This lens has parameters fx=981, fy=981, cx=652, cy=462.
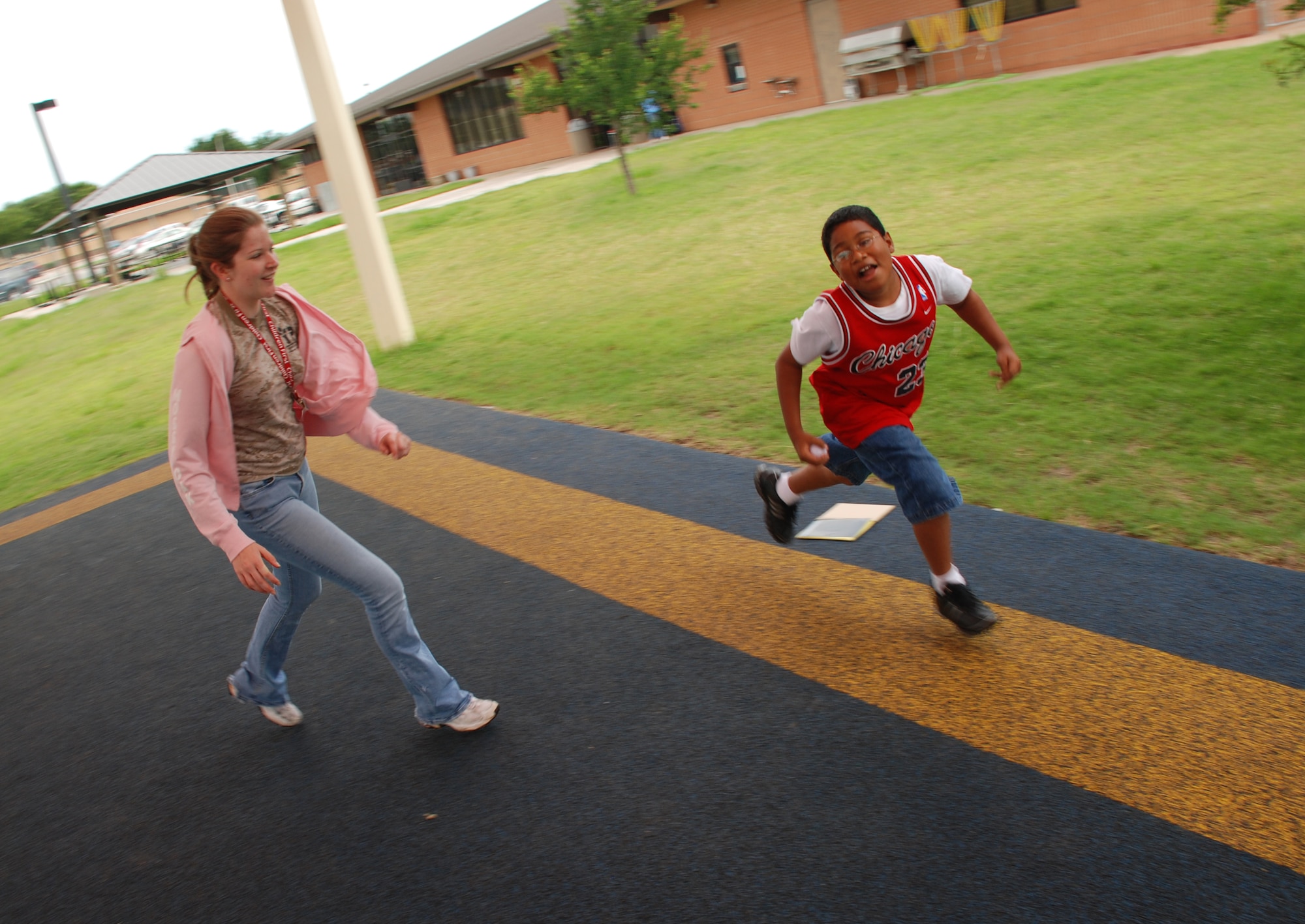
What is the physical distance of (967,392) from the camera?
6410 millimetres

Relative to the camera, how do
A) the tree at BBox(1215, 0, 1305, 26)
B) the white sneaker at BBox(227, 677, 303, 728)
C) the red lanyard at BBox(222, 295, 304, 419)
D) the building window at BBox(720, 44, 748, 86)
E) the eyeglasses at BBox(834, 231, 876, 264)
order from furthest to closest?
the building window at BBox(720, 44, 748, 86)
the tree at BBox(1215, 0, 1305, 26)
the white sneaker at BBox(227, 677, 303, 728)
the eyeglasses at BBox(834, 231, 876, 264)
the red lanyard at BBox(222, 295, 304, 419)

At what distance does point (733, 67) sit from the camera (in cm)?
2647

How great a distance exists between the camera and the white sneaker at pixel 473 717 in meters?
3.48

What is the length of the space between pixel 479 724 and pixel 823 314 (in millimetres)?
1880

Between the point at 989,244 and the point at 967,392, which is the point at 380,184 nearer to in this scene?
the point at 989,244

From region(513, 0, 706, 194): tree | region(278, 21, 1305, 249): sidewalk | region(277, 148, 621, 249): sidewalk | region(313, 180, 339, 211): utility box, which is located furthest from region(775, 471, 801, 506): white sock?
region(313, 180, 339, 211): utility box

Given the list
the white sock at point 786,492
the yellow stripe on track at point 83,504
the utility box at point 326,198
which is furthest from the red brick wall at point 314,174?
the white sock at point 786,492

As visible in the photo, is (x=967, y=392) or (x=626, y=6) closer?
(x=967, y=392)

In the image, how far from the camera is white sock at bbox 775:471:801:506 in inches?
169

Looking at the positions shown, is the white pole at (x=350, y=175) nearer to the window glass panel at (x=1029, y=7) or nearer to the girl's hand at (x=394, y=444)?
the girl's hand at (x=394, y=444)

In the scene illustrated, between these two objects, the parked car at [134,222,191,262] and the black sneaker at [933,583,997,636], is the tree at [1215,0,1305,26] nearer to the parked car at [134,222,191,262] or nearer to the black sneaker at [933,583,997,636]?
the black sneaker at [933,583,997,636]

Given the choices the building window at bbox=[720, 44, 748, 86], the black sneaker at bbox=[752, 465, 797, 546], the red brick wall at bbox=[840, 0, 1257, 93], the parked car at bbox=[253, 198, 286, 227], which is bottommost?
the black sneaker at bbox=[752, 465, 797, 546]

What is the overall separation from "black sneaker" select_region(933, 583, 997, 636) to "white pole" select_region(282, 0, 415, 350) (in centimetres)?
827

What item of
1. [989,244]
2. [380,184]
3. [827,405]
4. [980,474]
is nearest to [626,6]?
[989,244]
